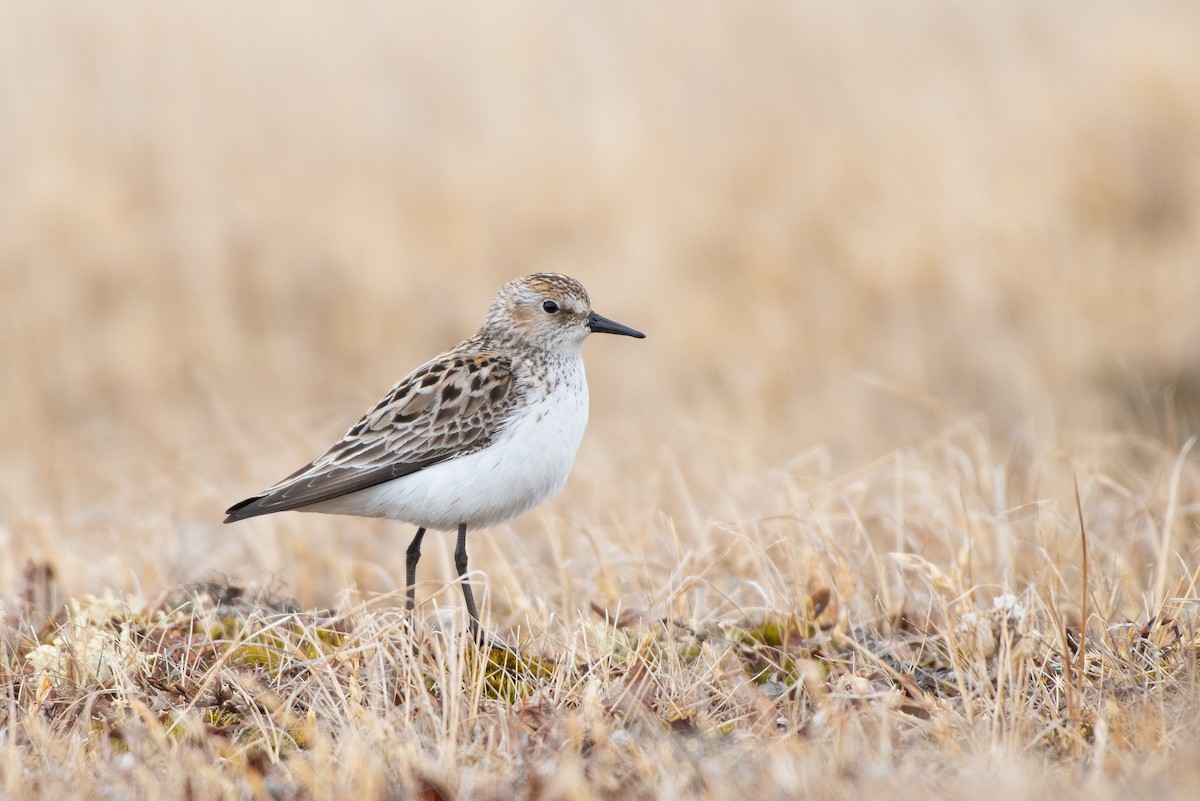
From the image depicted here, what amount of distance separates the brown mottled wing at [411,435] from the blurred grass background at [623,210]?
444 cm

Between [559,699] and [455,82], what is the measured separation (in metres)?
12.8

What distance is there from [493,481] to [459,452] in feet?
0.72

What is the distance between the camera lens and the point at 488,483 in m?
5.58

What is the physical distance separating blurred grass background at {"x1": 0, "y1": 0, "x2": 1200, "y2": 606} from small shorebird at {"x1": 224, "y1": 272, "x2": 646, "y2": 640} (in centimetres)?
440

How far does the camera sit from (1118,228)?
45.3 ft

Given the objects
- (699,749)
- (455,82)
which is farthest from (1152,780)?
(455,82)

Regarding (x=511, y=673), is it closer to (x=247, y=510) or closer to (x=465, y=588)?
(x=465, y=588)

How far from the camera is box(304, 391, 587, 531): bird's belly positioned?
559 centimetres

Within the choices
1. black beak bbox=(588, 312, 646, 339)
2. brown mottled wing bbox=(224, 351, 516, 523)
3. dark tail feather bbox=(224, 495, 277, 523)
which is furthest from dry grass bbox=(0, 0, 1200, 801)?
black beak bbox=(588, 312, 646, 339)

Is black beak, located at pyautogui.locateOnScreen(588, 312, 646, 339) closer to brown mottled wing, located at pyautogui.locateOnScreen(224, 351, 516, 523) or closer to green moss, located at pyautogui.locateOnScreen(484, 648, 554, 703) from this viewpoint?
brown mottled wing, located at pyautogui.locateOnScreen(224, 351, 516, 523)

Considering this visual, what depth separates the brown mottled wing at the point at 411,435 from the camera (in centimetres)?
558

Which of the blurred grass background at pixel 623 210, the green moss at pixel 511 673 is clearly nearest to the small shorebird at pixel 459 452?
the green moss at pixel 511 673

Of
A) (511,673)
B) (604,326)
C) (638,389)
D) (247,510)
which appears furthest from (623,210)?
(511,673)

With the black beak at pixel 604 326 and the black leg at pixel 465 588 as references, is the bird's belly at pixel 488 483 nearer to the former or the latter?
the black leg at pixel 465 588
